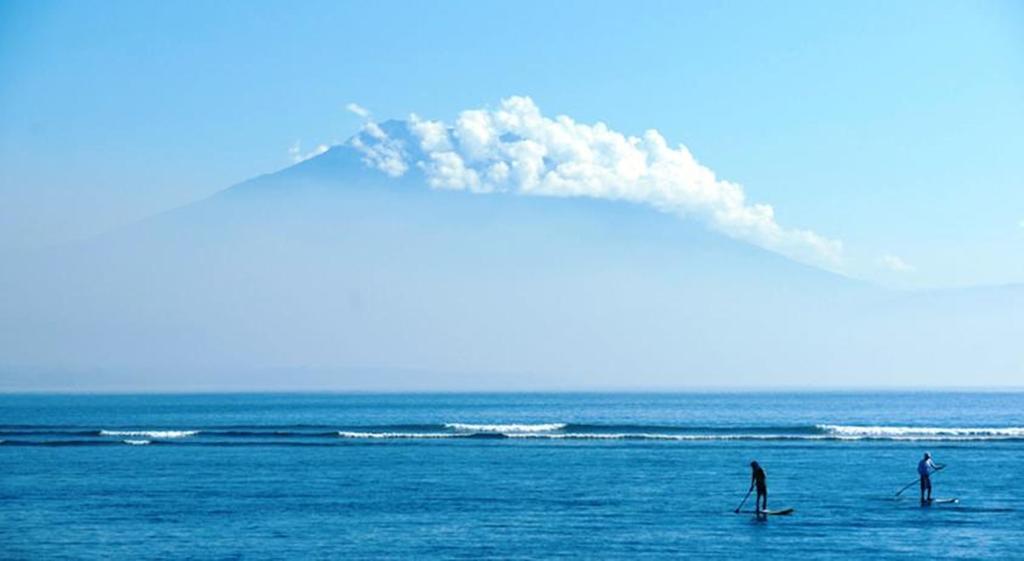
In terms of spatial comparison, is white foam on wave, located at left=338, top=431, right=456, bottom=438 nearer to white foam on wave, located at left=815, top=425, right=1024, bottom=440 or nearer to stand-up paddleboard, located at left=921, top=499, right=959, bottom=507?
white foam on wave, located at left=815, top=425, right=1024, bottom=440

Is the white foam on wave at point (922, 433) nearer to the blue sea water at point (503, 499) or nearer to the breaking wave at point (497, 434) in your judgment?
the breaking wave at point (497, 434)

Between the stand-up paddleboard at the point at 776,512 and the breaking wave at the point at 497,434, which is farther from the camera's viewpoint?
the breaking wave at the point at 497,434

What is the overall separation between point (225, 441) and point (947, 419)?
2429 inches

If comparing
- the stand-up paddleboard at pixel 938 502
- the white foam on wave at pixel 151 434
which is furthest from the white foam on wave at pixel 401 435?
the stand-up paddleboard at pixel 938 502

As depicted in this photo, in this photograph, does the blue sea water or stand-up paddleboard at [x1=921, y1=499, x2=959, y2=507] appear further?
stand-up paddleboard at [x1=921, y1=499, x2=959, y2=507]

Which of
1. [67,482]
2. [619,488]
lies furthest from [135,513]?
[619,488]

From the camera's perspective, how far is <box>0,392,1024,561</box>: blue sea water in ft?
94.0

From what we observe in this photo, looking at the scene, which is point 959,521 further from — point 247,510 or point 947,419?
point 947,419

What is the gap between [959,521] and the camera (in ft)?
108

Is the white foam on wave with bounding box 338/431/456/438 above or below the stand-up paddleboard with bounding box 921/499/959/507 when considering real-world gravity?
above

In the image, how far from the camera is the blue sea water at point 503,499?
94.0 feet

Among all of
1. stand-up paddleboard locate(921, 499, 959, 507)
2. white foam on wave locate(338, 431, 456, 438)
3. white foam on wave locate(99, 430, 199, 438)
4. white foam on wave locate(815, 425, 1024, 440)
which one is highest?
white foam on wave locate(815, 425, 1024, 440)

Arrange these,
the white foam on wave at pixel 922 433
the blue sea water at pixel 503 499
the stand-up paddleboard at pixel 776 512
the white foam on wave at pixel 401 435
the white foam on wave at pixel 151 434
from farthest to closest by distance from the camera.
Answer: the white foam on wave at pixel 151 434 → the white foam on wave at pixel 401 435 → the white foam on wave at pixel 922 433 → the stand-up paddleboard at pixel 776 512 → the blue sea water at pixel 503 499

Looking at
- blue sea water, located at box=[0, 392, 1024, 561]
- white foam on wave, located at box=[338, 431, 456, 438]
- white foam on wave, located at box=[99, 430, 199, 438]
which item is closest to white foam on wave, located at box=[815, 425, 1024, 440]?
blue sea water, located at box=[0, 392, 1024, 561]
